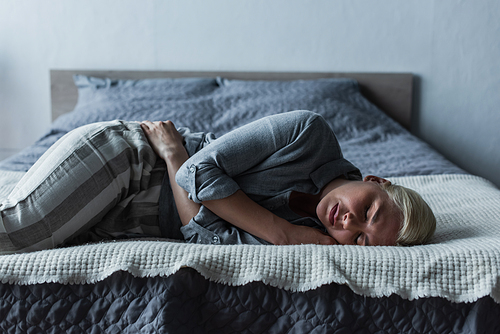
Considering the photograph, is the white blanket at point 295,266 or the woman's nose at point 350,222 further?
the woman's nose at point 350,222

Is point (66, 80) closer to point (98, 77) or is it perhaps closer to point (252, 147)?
point (98, 77)

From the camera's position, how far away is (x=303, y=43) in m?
2.39

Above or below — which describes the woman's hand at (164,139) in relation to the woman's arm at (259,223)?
above

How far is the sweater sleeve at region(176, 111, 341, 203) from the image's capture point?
101 centimetres

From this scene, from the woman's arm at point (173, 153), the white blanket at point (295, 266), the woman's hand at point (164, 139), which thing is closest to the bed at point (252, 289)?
the white blanket at point (295, 266)

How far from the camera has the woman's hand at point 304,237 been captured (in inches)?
40.5

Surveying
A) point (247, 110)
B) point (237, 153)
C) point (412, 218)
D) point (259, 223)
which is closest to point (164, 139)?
point (237, 153)

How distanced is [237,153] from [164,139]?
0.28 m

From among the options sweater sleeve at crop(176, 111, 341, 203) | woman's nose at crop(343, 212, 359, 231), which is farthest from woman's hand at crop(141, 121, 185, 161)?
woman's nose at crop(343, 212, 359, 231)

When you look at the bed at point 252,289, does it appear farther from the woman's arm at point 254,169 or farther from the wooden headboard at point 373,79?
the wooden headboard at point 373,79

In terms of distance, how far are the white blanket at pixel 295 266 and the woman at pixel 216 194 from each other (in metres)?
0.12

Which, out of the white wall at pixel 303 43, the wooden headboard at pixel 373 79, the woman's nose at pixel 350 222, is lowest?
the woman's nose at pixel 350 222

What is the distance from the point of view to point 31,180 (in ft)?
3.34

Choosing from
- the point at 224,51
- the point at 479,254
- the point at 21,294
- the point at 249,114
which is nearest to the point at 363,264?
the point at 479,254
